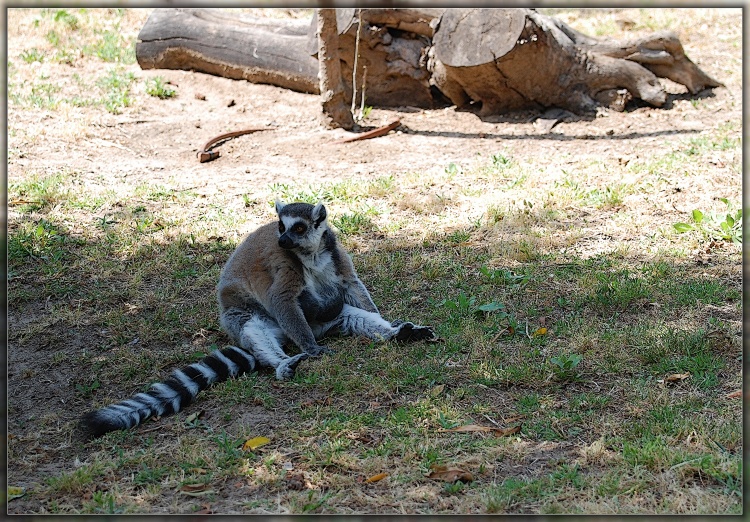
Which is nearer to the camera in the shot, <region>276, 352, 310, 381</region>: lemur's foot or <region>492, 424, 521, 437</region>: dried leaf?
<region>492, 424, 521, 437</region>: dried leaf

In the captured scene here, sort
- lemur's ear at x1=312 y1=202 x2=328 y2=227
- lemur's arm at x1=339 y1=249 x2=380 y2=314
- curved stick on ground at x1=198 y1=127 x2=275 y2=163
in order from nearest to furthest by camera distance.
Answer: lemur's ear at x1=312 y1=202 x2=328 y2=227 < lemur's arm at x1=339 y1=249 x2=380 y2=314 < curved stick on ground at x1=198 y1=127 x2=275 y2=163

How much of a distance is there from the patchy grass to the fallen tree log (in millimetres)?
1621

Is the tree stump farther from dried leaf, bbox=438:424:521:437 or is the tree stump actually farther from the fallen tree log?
dried leaf, bbox=438:424:521:437

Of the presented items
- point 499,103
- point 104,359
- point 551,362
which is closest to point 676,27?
point 499,103

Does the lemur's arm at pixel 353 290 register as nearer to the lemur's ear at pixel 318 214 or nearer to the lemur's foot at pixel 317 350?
the lemur's ear at pixel 318 214

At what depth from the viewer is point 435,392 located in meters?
4.47

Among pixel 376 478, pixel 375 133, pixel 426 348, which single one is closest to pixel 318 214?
pixel 426 348

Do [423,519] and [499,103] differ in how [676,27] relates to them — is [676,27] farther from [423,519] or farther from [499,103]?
[423,519]

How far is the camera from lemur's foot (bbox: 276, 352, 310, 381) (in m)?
4.82

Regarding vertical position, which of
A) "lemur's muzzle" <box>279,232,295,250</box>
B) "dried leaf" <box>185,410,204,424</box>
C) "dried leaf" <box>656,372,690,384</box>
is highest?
"lemur's muzzle" <box>279,232,295,250</box>

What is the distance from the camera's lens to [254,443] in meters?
4.03

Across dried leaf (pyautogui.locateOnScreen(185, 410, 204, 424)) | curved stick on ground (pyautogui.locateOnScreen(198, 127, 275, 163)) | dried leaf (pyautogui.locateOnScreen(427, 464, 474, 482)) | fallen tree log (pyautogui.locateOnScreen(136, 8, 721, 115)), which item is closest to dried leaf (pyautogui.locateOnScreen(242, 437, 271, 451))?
dried leaf (pyautogui.locateOnScreen(185, 410, 204, 424))

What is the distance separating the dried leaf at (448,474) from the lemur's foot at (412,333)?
1.52 meters

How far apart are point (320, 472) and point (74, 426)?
5.27ft
